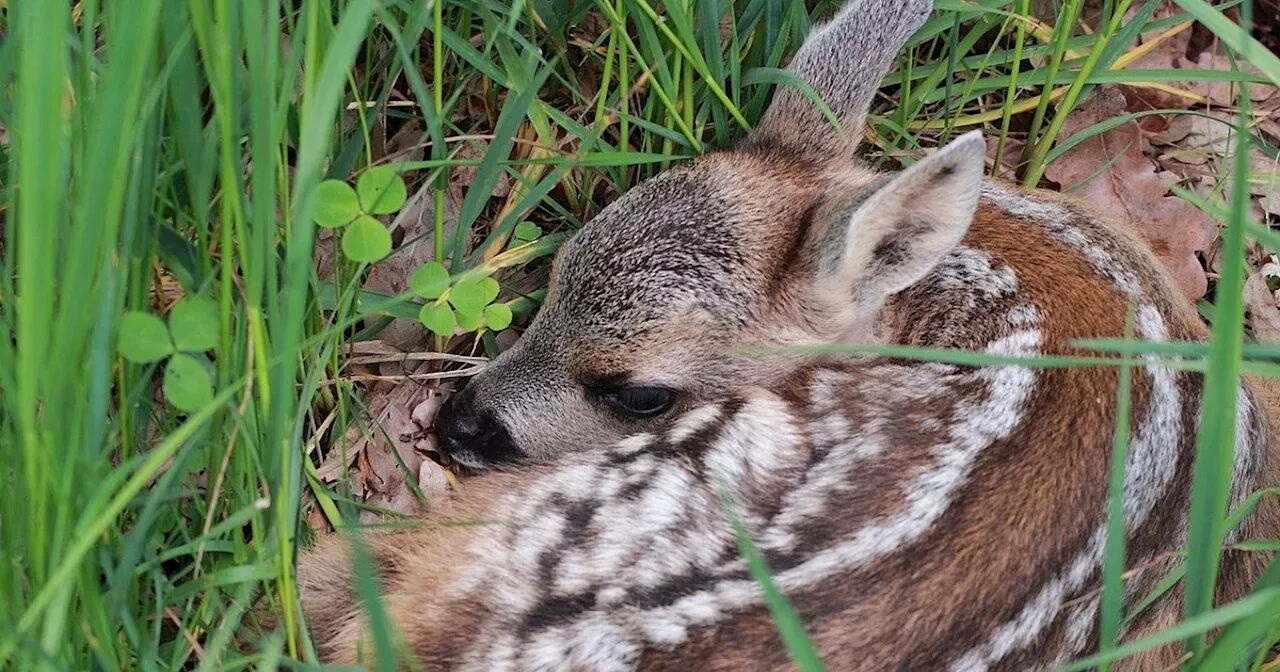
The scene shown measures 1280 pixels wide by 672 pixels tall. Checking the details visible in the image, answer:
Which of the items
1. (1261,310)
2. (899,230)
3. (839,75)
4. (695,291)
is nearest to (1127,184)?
(1261,310)

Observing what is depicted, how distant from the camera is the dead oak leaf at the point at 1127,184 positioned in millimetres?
4055

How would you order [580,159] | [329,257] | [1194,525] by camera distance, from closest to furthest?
[1194,525]
[580,159]
[329,257]

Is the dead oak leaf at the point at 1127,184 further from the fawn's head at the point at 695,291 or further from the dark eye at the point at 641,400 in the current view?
the dark eye at the point at 641,400

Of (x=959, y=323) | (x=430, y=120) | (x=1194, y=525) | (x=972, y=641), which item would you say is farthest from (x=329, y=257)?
(x=1194, y=525)

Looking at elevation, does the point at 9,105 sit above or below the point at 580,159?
above

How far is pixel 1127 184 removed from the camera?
4125 mm

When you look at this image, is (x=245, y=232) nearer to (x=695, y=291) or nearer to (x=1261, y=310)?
(x=695, y=291)

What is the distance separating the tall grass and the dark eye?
50 centimetres

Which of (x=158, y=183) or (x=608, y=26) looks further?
(x=608, y=26)

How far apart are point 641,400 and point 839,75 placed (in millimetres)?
1078

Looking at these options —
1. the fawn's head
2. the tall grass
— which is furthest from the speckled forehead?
the tall grass

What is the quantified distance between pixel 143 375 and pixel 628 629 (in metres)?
1.10

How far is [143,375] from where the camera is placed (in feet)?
7.91

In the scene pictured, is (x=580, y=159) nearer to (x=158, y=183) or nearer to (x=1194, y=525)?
(x=158, y=183)
